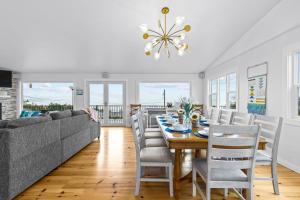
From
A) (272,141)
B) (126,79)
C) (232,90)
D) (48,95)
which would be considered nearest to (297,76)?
(272,141)

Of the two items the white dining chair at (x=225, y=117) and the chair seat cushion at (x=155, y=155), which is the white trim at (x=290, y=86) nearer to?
the white dining chair at (x=225, y=117)

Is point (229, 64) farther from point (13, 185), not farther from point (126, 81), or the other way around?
point (13, 185)

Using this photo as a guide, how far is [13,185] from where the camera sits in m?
2.11

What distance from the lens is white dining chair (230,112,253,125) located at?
2630 mm

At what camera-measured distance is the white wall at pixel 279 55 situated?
3143mm

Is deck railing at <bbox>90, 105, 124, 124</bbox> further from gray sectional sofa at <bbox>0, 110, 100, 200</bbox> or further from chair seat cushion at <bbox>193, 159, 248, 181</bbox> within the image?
chair seat cushion at <bbox>193, 159, 248, 181</bbox>

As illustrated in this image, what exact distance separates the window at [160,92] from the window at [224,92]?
4.04 ft

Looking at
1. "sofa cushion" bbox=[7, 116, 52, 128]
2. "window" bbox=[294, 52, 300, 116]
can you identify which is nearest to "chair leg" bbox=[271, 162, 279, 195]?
"window" bbox=[294, 52, 300, 116]

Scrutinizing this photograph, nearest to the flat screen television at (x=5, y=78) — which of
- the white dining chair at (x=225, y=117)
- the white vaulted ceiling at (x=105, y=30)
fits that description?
the white vaulted ceiling at (x=105, y=30)

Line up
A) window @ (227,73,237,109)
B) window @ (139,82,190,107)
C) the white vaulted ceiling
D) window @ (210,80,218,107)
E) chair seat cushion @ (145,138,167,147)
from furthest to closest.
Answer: window @ (139,82,190,107)
window @ (210,80,218,107)
window @ (227,73,237,109)
the white vaulted ceiling
chair seat cushion @ (145,138,167,147)

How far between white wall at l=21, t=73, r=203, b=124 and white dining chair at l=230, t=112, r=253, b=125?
193 inches

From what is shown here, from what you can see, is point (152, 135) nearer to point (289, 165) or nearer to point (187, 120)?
point (187, 120)

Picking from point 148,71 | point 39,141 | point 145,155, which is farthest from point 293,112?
point 148,71

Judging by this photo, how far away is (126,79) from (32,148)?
5.73 m
